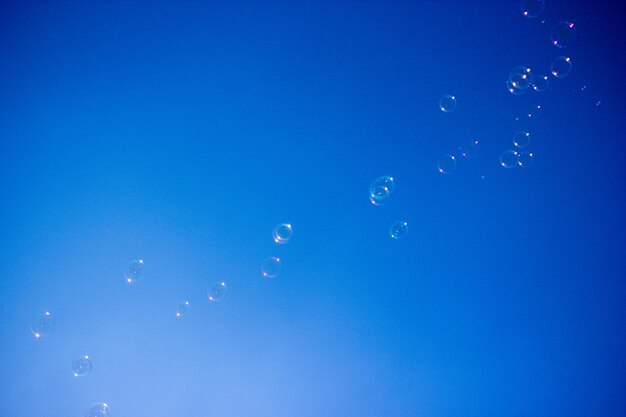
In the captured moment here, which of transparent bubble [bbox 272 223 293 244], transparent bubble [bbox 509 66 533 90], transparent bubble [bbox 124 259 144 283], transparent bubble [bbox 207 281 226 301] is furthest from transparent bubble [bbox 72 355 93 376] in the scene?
transparent bubble [bbox 509 66 533 90]

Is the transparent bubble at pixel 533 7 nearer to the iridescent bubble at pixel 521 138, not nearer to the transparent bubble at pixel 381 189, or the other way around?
the iridescent bubble at pixel 521 138

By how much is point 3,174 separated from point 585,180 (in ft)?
32.6

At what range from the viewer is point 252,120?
5527 mm

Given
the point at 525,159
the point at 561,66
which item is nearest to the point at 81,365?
the point at 525,159

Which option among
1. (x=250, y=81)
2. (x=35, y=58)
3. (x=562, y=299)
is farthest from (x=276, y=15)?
(x=562, y=299)

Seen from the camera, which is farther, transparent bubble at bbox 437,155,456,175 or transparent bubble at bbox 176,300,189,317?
transparent bubble at bbox 176,300,189,317

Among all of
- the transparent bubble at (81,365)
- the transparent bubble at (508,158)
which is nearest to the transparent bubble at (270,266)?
the transparent bubble at (81,365)

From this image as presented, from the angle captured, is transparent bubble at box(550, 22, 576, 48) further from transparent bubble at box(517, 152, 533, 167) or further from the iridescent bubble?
transparent bubble at box(517, 152, 533, 167)

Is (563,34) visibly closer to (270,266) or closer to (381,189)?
(381,189)

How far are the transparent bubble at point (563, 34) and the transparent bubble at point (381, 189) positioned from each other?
3330 mm

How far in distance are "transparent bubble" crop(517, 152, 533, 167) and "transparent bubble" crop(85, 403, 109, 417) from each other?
8605 mm

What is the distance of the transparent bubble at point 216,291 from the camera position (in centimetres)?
575

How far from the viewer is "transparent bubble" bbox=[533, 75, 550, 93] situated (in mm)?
5184

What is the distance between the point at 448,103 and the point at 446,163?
1.00 m
